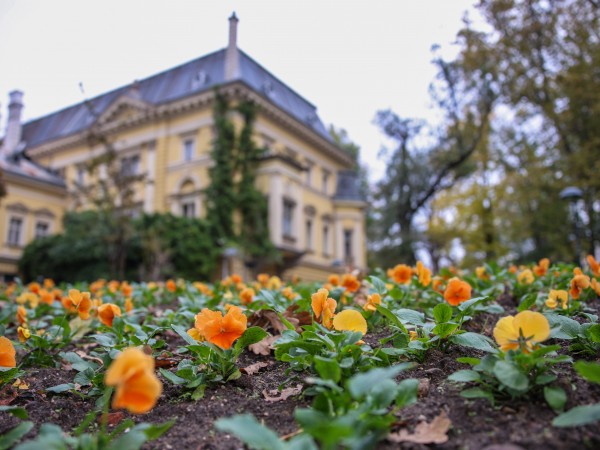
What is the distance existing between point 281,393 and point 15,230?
29.7 meters

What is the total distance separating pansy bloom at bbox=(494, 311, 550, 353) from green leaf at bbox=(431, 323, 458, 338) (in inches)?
11.9

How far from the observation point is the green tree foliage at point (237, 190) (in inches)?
866

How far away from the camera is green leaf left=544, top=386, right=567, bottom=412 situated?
1373mm

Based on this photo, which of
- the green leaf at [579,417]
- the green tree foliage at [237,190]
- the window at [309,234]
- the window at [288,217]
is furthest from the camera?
the window at [309,234]

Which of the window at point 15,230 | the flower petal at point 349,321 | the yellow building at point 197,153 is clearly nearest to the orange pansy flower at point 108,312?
the flower petal at point 349,321

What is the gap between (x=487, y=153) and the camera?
22422 millimetres

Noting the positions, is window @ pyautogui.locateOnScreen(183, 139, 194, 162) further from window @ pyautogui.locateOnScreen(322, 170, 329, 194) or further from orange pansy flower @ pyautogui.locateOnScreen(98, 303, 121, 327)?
orange pansy flower @ pyautogui.locateOnScreen(98, 303, 121, 327)

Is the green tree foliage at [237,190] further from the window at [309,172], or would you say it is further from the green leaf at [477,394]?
the green leaf at [477,394]

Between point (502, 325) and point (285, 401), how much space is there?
2.73ft

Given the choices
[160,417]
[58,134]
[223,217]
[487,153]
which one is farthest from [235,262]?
[160,417]

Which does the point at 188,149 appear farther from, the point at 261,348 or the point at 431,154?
the point at 261,348

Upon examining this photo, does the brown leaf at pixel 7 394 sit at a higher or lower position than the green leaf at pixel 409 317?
lower

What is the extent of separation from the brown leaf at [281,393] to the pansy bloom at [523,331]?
775mm

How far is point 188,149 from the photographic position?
24797 mm
